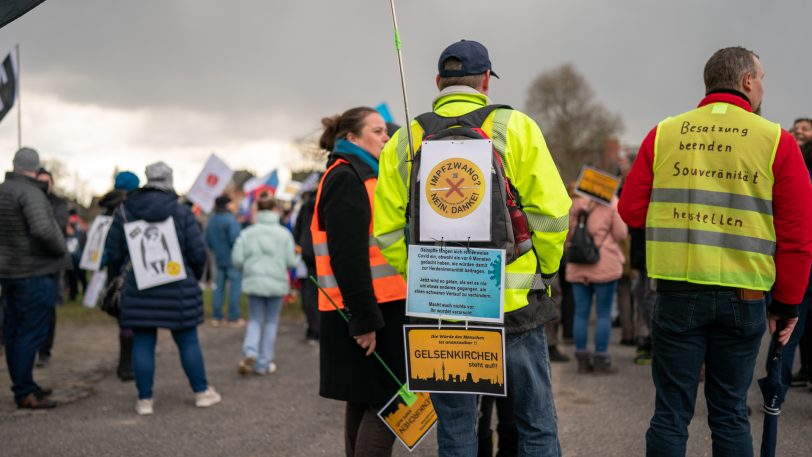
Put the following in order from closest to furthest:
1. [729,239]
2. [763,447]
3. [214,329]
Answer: [729,239] → [763,447] → [214,329]

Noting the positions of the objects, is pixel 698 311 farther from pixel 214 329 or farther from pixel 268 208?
pixel 214 329

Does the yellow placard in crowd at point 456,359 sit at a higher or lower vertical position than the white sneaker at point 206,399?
higher

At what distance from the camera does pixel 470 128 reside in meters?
2.99

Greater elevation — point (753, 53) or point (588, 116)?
point (588, 116)

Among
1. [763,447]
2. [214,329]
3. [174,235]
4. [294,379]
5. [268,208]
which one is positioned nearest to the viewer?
[763,447]

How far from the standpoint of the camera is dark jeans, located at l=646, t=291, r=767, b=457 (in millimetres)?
3518

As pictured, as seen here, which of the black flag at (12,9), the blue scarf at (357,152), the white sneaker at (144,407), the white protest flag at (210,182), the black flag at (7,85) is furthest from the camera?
the white protest flag at (210,182)

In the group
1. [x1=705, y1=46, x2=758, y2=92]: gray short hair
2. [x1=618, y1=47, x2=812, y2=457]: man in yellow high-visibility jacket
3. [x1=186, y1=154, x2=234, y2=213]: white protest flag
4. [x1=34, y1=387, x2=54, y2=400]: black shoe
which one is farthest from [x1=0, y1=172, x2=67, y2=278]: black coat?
[x1=186, y1=154, x2=234, y2=213]: white protest flag

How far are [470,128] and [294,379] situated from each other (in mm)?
5587

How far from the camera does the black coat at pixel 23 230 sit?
6711mm

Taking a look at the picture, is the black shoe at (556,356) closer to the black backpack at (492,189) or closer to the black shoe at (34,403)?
the black shoe at (34,403)

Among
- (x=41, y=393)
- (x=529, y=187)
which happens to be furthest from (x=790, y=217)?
(x=41, y=393)

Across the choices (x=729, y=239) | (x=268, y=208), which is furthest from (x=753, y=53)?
(x=268, y=208)

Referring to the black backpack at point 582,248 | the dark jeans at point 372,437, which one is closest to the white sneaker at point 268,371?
the black backpack at point 582,248
